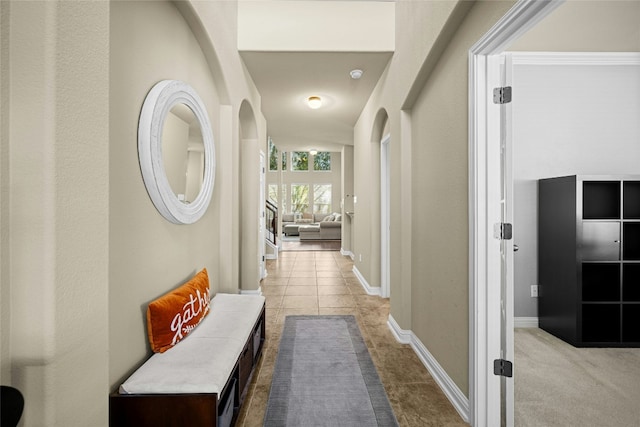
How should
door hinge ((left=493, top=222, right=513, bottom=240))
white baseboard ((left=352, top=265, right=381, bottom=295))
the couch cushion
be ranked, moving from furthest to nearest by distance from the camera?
the couch cushion
white baseboard ((left=352, top=265, right=381, bottom=295))
door hinge ((left=493, top=222, right=513, bottom=240))

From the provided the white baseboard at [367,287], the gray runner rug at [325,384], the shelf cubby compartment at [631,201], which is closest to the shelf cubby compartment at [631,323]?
the shelf cubby compartment at [631,201]

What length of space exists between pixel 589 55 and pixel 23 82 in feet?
13.2

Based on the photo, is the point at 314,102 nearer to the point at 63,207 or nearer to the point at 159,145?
the point at 159,145

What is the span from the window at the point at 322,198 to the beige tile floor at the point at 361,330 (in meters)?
7.11

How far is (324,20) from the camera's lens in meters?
3.09

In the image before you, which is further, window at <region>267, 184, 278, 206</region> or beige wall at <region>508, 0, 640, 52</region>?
window at <region>267, 184, 278, 206</region>

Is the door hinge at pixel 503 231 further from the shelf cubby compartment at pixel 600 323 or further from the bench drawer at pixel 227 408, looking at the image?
the shelf cubby compartment at pixel 600 323

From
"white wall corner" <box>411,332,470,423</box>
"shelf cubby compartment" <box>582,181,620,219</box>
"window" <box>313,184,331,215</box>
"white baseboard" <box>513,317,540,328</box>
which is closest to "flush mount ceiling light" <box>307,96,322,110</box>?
"shelf cubby compartment" <box>582,181,620,219</box>

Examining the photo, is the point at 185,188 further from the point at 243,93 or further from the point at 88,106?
the point at 243,93

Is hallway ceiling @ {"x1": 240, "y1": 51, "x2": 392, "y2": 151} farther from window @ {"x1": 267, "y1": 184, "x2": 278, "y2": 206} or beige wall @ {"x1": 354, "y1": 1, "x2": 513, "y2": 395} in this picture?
window @ {"x1": 267, "y1": 184, "x2": 278, "y2": 206}

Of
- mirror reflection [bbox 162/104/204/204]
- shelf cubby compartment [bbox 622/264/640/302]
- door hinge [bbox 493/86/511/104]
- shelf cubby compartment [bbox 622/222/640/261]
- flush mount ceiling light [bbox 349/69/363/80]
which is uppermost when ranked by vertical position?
flush mount ceiling light [bbox 349/69/363/80]

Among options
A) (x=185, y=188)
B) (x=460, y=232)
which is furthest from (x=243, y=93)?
(x=460, y=232)

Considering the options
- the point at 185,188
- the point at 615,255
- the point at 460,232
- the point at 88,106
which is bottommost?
the point at 615,255

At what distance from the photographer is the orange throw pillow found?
1597mm
